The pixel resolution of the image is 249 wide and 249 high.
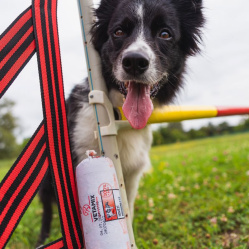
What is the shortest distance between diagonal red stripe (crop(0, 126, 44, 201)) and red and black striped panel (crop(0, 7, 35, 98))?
0.88 ft

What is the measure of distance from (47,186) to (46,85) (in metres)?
1.32

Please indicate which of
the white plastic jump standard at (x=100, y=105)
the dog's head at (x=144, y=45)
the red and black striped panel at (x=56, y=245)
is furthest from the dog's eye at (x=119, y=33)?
the red and black striped panel at (x=56, y=245)

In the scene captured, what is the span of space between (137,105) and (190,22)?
968mm

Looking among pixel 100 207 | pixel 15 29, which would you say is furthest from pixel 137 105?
pixel 15 29

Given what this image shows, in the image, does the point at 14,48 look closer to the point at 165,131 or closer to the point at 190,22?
the point at 190,22

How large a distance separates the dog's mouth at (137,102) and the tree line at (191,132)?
14.3 m

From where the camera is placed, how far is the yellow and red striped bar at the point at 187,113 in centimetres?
196

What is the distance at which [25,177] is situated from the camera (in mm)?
1333

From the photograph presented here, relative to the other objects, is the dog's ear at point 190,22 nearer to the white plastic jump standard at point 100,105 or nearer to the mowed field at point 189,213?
the white plastic jump standard at point 100,105

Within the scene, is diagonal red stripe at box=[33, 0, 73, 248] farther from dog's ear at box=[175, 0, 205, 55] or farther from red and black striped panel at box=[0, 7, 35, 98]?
dog's ear at box=[175, 0, 205, 55]

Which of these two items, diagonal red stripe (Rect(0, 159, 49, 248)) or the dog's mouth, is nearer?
diagonal red stripe (Rect(0, 159, 49, 248))

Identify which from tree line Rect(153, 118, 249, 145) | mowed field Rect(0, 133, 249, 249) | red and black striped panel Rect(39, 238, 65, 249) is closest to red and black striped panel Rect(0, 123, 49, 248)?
red and black striped panel Rect(39, 238, 65, 249)

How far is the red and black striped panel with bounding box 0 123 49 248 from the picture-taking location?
50.2 inches

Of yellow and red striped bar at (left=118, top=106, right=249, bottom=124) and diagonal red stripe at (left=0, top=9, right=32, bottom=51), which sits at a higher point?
diagonal red stripe at (left=0, top=9, right=32, bottom=51)
